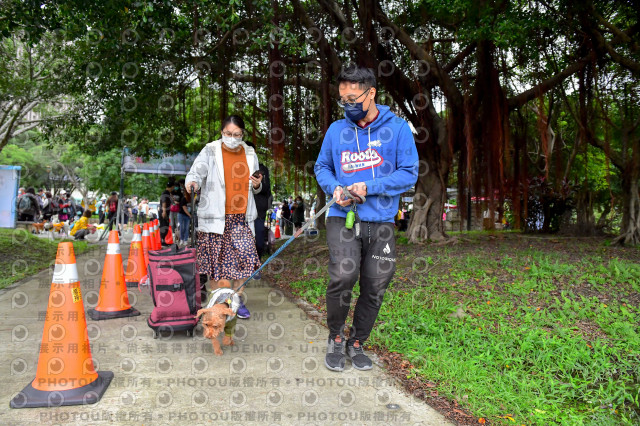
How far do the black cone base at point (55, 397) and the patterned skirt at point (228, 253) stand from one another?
5.07 feet

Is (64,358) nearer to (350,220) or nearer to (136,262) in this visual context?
(350,220)

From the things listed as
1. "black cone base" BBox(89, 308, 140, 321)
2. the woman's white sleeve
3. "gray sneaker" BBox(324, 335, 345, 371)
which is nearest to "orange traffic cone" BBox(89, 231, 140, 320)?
"black cone base" BBox(89, 308, 140, 321)

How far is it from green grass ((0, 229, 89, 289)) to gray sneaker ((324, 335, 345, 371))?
4799mm

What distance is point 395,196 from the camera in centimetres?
296

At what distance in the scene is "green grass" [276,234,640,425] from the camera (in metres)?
2.57

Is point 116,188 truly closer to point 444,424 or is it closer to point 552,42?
point 552,42

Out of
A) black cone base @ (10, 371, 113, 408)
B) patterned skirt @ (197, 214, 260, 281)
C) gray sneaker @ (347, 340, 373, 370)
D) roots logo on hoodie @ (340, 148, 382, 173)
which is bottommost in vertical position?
black cone base @ (10, 371, 113, 408)

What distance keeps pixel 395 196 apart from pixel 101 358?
7.31 feet

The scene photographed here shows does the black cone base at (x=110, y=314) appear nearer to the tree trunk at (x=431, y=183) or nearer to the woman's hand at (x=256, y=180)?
the woman's hand at (x=256, y=180)

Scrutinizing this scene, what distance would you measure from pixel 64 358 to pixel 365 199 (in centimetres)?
194

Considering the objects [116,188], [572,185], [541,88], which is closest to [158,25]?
[541,88]

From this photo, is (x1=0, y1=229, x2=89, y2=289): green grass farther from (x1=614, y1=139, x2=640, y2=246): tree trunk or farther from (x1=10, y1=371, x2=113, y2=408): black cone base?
(x1=614, y1=139, x2=640, y2=246): tree trunk

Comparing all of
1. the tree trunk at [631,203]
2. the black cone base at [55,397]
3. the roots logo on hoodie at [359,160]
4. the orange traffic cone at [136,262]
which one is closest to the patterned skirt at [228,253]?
the roots logo on hoodie at [359,160]

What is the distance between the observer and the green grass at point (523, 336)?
2.57 meters
